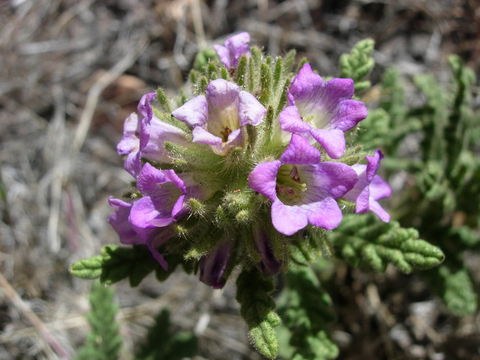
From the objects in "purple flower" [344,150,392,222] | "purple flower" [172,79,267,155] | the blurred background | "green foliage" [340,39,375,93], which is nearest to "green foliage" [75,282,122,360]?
the blurred background

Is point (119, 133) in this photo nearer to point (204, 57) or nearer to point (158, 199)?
point (204, 57)

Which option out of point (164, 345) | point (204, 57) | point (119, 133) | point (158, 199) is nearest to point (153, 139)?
point (158, 199)

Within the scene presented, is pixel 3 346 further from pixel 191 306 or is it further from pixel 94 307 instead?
pixel 191 306

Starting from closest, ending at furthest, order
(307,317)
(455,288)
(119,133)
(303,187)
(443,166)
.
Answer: (303,187) → (307,317) → (455,288) → (443,166) → (119,133)

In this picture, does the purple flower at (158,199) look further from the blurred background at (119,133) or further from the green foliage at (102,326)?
the blurred background at (119,133)

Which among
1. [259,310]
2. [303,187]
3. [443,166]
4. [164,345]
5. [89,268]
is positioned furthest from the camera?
[164,345]

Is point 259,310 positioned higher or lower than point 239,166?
lower
